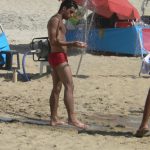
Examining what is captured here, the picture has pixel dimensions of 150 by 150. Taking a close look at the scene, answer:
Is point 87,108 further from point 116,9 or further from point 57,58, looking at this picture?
point 116,9

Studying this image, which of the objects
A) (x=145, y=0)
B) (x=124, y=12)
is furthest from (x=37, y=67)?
(x=145, y=0)

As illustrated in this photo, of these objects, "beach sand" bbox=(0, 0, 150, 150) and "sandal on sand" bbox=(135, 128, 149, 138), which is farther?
"sandal on sand" bbox=(135, 128, 149, 138)

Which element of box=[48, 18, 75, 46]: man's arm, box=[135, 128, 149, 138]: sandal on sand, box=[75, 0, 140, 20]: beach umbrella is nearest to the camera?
box=[135, 128, 149, 138]: sandal on sand

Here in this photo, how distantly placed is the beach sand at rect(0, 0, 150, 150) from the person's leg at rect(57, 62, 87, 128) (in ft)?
0.41

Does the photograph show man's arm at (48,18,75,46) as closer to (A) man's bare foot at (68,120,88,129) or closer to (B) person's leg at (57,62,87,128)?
(B) person's leg at (57,62,87,128)

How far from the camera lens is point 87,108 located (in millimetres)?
8945

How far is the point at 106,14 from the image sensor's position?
1582cm

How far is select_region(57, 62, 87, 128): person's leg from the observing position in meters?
7.30

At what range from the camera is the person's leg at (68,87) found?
7.30 m

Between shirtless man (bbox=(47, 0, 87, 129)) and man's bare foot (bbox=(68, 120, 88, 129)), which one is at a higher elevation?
shirtless man (bbox=(47, 0, 87, 129))

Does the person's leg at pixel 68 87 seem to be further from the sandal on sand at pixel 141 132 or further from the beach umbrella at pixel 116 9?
the beach umbrella at pixel 116 9

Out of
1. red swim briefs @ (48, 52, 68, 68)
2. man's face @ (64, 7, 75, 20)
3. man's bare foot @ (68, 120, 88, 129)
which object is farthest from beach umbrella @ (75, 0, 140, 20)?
man's bare foot @ (68, 120, 88, 129)

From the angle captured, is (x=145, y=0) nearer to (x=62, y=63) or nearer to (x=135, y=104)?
(x=135, y=104)

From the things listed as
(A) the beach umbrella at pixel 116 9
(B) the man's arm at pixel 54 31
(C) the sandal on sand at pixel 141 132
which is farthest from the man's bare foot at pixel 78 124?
(A) the beach umbrella at pixel 116 9
